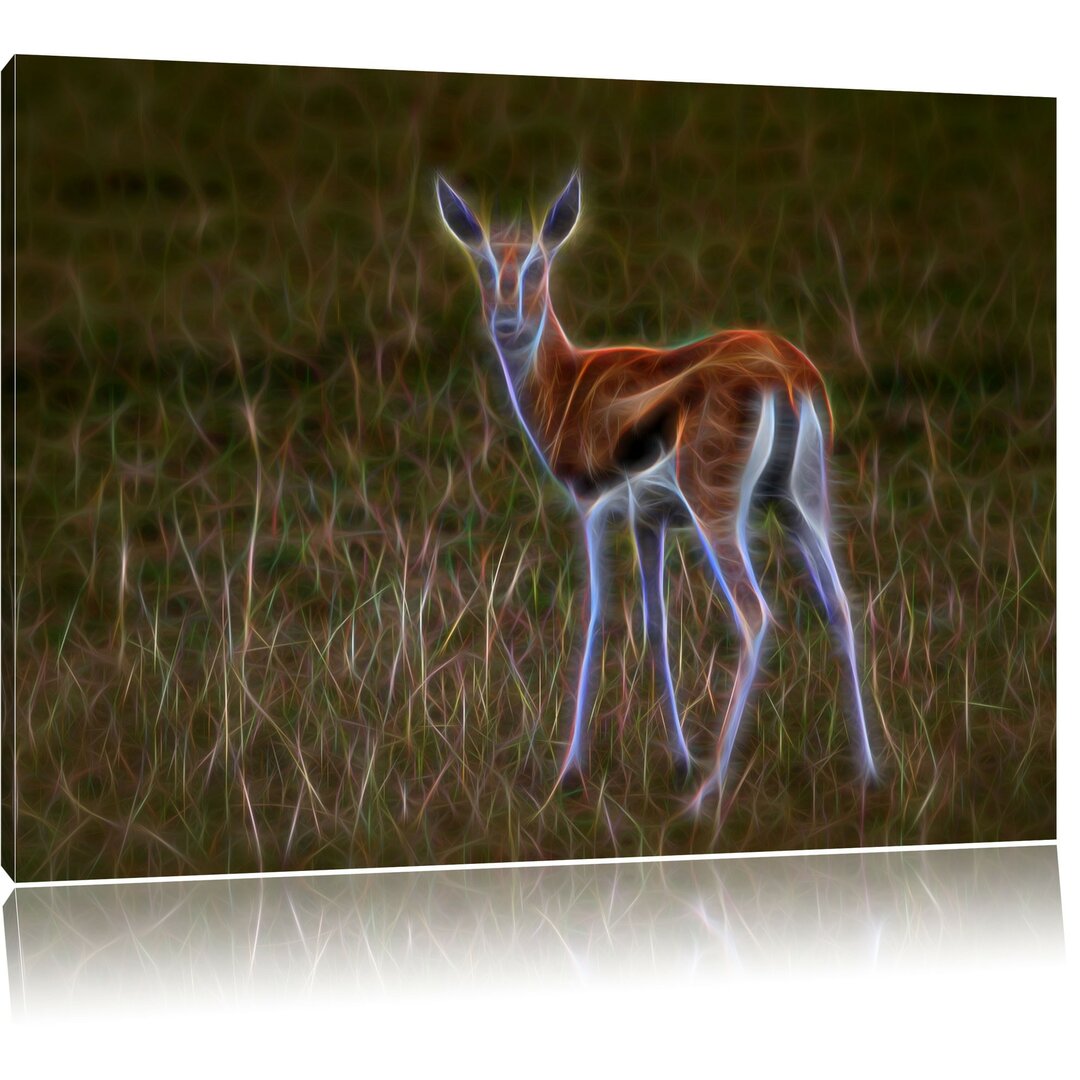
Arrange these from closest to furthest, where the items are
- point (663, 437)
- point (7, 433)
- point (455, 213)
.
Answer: point (7, 433) < point (455, 213) < point (663, 437)

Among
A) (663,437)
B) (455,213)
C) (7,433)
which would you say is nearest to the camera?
(7,433)

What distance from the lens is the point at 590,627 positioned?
16.6 ft

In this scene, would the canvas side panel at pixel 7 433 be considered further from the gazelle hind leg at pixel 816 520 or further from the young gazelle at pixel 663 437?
the gazelle hind leg at pixel 816 520

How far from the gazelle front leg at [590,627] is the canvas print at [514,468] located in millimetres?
14

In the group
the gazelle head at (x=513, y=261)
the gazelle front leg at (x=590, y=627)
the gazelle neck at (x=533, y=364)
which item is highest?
the gazelle head at (x=513, y=261)

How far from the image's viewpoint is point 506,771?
16.6 ft

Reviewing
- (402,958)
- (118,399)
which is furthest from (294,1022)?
(118,399)

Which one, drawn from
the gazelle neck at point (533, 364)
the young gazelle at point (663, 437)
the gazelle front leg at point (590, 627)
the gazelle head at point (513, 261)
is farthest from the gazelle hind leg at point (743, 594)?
the gazelle head at point (513, 261)

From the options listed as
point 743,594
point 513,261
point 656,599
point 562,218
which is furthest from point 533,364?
point 743,594

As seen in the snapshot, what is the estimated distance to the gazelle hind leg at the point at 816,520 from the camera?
17.0 ft

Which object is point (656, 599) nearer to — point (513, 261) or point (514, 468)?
point (514, 468)

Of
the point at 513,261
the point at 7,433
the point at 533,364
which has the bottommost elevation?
the point at 7,433

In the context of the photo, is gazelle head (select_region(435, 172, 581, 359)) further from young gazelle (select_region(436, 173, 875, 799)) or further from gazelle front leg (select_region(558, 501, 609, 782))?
gazelle front leg (select_region(558, 501, 609, 782))

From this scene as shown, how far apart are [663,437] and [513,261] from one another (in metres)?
0.75
